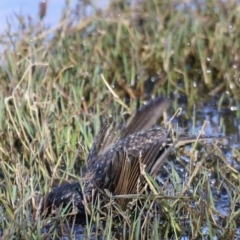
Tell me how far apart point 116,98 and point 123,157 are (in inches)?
37.8

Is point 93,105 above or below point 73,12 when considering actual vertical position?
below

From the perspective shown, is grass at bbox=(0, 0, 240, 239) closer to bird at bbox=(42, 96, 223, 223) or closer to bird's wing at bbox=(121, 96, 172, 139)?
bird at bbox=(42, 96, 223, 223)

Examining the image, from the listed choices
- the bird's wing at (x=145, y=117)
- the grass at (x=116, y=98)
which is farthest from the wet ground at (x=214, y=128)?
the bird's wing at (x=145, y=117)

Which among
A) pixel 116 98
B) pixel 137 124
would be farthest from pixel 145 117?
pixel 116 98

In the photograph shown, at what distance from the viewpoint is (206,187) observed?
11.6 ft

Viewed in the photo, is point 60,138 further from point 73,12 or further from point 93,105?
point 73,12

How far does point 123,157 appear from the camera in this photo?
3768 millimetres

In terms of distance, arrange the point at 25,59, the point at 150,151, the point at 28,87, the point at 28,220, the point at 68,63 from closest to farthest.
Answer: the point at 28,220, the point at 150,151, the point at 28,87, the point at 25,59, the point at 68,63

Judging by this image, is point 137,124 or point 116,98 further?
point 116,98

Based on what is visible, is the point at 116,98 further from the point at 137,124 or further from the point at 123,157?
the point at 123,157

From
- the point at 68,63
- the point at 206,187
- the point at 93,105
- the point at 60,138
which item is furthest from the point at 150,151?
the point at 68,63

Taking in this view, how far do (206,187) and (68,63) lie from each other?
1.91 meters

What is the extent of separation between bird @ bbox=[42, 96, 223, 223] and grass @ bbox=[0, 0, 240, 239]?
3.1 inches

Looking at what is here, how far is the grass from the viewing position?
11.1 ft
